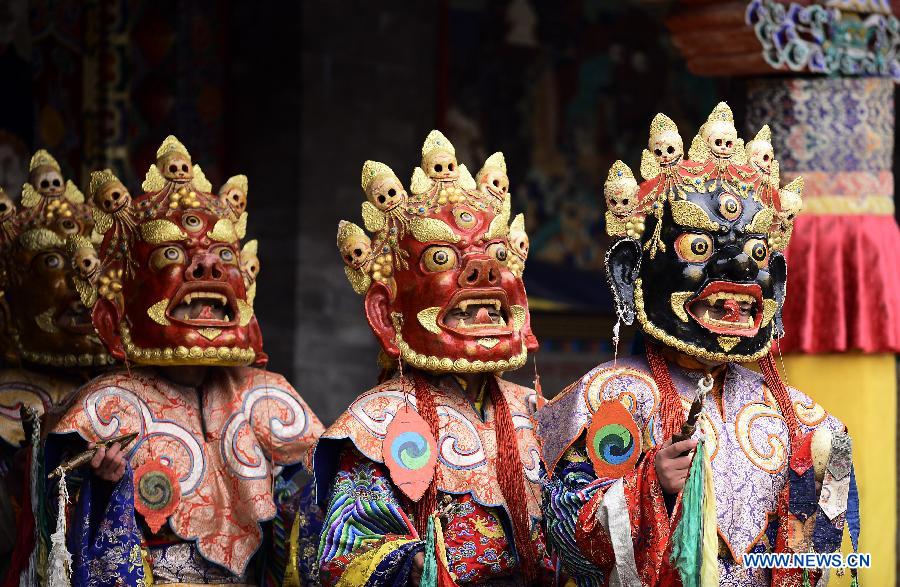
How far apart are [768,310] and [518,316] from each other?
0.74m

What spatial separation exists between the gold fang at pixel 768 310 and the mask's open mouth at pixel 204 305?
1.66 meters

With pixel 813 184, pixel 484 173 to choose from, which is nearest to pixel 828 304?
pixel 813 184

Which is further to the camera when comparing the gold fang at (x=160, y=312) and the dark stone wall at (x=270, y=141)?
the dark stone wall at (x=270, y=141)

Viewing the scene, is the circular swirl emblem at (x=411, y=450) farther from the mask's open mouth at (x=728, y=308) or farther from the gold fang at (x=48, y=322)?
the gold fang at (x=48, y=322)

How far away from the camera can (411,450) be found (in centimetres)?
535

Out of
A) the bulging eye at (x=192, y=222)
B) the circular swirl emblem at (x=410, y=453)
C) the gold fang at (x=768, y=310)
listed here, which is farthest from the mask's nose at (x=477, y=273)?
the bulging eye at (x=192, y=222)

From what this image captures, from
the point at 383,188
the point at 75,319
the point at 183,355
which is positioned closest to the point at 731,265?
the point at 383,188

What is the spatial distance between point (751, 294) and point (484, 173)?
94 cm

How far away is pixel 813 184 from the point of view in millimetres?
7098

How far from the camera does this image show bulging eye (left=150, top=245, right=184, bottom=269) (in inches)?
231

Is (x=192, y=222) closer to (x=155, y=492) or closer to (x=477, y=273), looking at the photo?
(x=155, y=492)

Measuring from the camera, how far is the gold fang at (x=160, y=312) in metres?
5.83

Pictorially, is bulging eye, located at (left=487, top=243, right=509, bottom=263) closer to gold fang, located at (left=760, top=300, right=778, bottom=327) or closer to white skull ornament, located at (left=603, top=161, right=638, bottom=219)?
white skull ornament, located at (left=603, top=161, right=638, bottom=219)

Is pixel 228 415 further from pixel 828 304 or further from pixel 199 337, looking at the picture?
pixel 828 304
